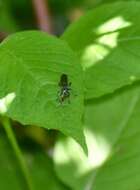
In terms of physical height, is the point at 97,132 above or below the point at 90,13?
below

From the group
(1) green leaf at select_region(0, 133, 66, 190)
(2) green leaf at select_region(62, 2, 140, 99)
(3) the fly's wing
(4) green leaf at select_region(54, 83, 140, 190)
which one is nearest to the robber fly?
(3) the fly's wing

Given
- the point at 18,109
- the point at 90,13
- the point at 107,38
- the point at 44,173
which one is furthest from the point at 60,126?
the point at 44,173

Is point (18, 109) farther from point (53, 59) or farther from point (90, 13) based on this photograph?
point (90, 13)

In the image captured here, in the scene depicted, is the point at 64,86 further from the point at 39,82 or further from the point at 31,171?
the point at 31,171

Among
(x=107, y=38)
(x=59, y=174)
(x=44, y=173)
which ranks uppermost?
(x=107, y=38)

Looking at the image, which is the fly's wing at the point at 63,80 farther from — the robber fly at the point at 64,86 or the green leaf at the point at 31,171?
the green leaf at the point at 31,171

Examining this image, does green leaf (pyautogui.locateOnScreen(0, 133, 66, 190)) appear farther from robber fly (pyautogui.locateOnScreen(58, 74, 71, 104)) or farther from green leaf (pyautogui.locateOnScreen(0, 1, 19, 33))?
robber fly (pyautogui.locateOnScreen(58, 74, 71, 104))

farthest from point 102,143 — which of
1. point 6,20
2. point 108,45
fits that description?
point 6,20
